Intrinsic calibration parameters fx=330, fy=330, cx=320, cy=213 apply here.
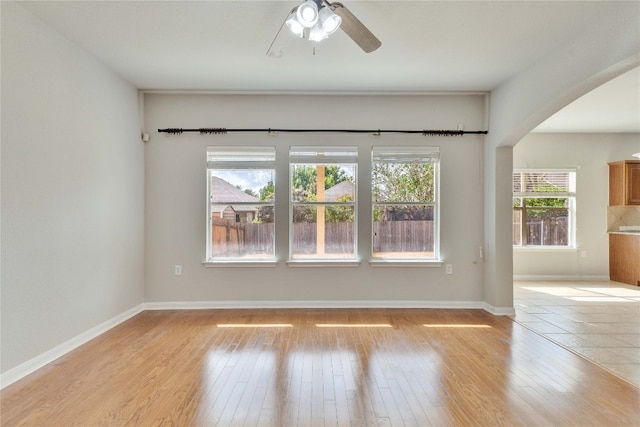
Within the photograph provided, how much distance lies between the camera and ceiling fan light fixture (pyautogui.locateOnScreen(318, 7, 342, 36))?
214cm

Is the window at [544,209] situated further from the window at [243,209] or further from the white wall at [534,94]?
the window at [243,209]

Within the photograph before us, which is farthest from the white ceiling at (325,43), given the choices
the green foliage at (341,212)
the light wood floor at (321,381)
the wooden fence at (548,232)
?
the wooden fence at (548,232)

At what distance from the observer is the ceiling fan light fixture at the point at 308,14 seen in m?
2.10

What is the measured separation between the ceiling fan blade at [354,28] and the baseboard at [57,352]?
11.5 ft

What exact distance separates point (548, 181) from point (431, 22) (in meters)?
5.29

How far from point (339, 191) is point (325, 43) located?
1.93 m

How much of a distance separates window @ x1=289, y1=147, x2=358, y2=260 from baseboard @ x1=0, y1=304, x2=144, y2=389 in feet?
7.18

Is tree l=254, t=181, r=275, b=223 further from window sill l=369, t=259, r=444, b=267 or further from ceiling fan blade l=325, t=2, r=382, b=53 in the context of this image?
ceiling fan blade l=325, t=2, r=382, b=53

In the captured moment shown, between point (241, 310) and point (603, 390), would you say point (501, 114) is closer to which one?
point (603, 390)

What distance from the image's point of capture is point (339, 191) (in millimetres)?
4504

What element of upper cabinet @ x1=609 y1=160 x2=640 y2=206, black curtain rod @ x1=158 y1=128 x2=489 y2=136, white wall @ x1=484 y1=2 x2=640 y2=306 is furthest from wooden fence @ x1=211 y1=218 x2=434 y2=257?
upper cabinet @ x1=609 y1=160 x2=640 y2=206

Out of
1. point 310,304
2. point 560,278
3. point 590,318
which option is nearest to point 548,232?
point 560,278

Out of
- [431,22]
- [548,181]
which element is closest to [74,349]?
[431,22]

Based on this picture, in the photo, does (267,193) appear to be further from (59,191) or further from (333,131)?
(59,191)
